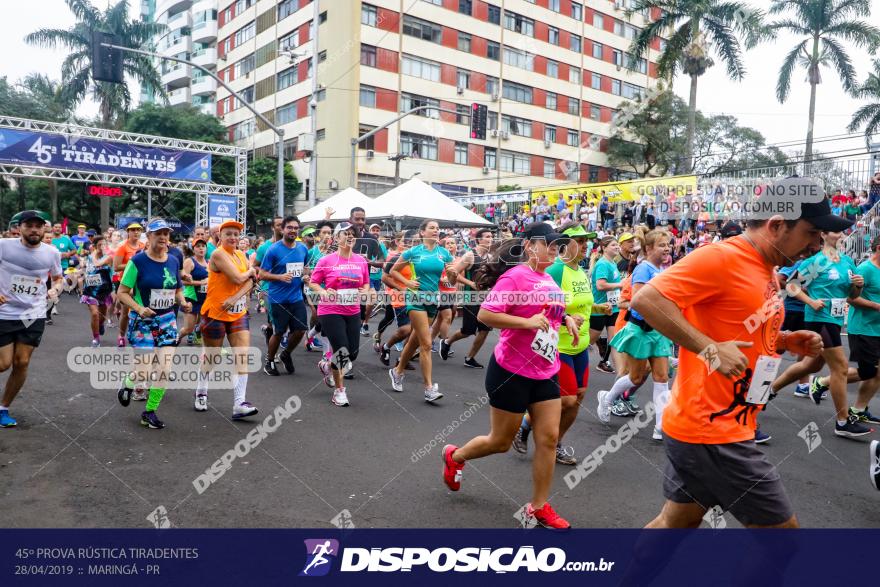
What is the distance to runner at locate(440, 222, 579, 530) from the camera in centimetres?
389

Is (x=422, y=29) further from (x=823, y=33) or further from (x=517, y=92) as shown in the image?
(x=823, y=33)

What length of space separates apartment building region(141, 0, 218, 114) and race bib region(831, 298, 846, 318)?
5111 centimetres

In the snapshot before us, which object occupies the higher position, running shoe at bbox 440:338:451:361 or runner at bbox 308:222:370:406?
runner at bbox 308:222:370:406

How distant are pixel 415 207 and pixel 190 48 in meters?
49.0

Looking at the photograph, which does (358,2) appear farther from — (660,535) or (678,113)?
(660,535)

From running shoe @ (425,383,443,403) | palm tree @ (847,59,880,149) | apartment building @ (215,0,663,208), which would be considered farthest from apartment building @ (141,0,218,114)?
running shoe @ (425,383,443,403)

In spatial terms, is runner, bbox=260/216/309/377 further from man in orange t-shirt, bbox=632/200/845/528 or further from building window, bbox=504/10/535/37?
building window, bbox=504/10/535/37

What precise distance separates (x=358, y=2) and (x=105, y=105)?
48.5 ft

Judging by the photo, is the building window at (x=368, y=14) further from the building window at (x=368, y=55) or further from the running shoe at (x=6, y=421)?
the running shoe at (x=6, y=421)

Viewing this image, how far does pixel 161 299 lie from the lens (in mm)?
6031

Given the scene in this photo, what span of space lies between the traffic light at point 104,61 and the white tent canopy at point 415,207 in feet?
21.1

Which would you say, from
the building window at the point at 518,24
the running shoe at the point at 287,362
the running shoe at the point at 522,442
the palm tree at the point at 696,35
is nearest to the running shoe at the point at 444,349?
the running shoe at the point at 287,362

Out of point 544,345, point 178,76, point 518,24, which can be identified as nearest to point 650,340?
point 544,345

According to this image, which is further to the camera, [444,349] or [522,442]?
[444,349]
